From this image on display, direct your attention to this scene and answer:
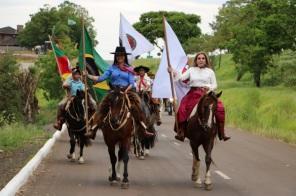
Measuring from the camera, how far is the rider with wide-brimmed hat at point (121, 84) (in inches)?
525

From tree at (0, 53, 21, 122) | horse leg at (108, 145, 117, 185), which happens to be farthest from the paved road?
tree at (0, 53, 21, 122)

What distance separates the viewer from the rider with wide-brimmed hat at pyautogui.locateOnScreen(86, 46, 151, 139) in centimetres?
1334

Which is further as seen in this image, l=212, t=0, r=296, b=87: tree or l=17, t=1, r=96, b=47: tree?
l=17, t=1, r=96, b=47: tree

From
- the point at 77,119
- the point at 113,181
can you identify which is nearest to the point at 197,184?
the point at 113,181

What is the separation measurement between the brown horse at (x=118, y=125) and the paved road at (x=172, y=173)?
444 millimetres

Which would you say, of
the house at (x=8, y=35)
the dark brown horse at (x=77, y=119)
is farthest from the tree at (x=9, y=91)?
the house at (x=8, y=35)

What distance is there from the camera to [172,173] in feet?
49.4

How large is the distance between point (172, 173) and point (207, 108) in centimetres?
279

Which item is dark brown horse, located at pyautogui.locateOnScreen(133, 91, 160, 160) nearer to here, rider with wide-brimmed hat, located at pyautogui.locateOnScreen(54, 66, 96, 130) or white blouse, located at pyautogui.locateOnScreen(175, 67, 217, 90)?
rider with wide-brimmed hat, located at pyautogui.locateOnScreen(54, 66, 96, 130)

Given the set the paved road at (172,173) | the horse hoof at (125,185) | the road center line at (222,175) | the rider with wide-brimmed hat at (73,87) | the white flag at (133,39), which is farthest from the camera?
the white flag at (133,39)

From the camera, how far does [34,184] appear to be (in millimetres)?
13266

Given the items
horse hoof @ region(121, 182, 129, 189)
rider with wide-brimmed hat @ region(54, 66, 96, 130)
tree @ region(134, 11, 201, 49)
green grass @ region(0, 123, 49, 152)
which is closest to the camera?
horse hoof @ region(121, 182, 129, 189)

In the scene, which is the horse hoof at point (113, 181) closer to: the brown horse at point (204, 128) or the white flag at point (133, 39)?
the brown horse at point (204, 128)

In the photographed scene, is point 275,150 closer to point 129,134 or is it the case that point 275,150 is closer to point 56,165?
point 56,165
